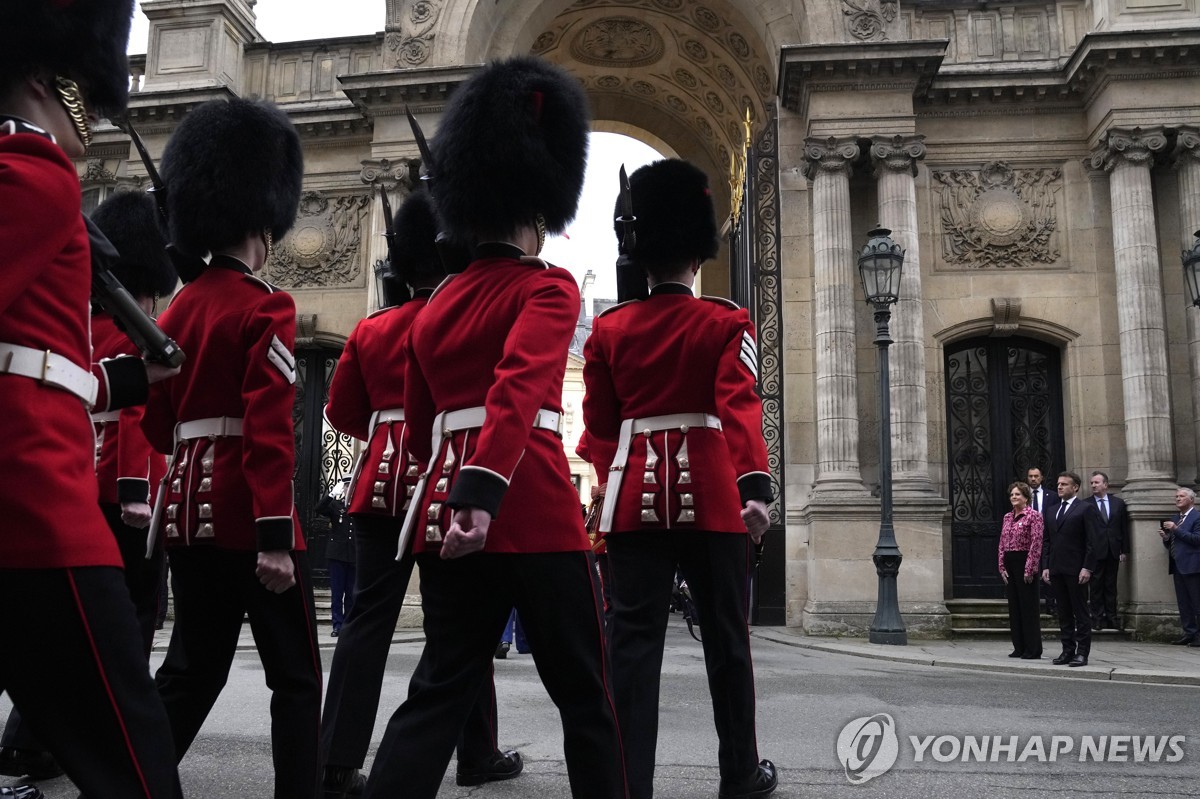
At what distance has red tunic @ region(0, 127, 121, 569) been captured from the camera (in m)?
2.27

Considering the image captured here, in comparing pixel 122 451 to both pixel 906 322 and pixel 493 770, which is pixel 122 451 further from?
pixel 906 322

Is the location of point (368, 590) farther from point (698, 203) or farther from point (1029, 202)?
point (1029, 202)

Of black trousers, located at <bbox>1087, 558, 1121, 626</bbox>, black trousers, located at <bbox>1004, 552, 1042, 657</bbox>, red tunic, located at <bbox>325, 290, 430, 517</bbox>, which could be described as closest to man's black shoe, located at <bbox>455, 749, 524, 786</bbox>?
red tunic, located at <bbox>325, 290, 430, 517</bbox>

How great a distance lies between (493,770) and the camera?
15.5 feet

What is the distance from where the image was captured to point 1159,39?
15.4m

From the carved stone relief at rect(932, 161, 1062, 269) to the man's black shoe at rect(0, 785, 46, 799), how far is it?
1474 cm

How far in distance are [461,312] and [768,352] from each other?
13544mm

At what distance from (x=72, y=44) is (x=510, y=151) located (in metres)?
1.37

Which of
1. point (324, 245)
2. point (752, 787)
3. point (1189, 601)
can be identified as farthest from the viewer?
point (324, 245)

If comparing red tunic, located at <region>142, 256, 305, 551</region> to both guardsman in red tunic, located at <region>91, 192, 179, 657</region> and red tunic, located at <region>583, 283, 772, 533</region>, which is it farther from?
red tunic, located at <region>583, 283, 772, 533</region>

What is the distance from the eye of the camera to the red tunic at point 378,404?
4781 mm

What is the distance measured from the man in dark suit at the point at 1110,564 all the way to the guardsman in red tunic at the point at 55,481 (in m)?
13.1

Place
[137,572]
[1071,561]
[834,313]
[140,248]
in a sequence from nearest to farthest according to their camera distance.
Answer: [137,572]
[140,248]
[1071,561]
[834,313]

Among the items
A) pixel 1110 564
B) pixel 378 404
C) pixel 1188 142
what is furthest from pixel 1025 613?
pixel 378 404
